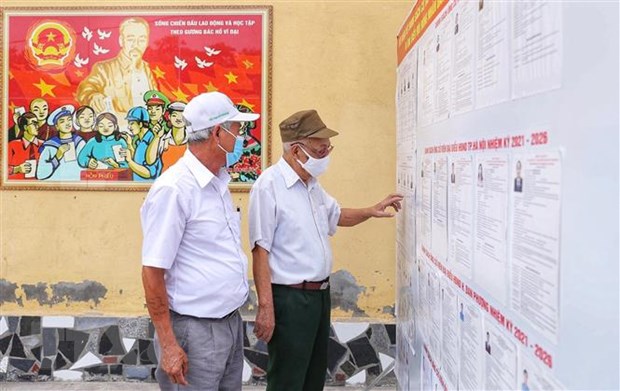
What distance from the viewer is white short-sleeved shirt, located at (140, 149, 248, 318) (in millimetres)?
2184

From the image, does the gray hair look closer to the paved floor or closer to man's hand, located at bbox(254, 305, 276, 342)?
man's hand, located at bbox(254, 305, 276, 342)

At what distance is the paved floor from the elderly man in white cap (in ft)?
5.89

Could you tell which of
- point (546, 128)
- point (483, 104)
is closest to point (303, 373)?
point (483, 104)

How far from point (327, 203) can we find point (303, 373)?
0.90 meters

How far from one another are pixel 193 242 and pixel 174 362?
18.0 inches

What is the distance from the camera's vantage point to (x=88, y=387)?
4.05 m

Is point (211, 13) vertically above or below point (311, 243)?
above

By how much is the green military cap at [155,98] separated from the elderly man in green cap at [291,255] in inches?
57.1

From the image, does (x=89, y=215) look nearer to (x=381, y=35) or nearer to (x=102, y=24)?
(x=102, y=24)

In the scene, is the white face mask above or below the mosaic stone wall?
above

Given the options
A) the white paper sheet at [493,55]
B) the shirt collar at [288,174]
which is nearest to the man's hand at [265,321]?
the shirt collar at [288,174]

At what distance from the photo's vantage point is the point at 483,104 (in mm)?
1450

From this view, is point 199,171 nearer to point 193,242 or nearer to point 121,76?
point 193,242

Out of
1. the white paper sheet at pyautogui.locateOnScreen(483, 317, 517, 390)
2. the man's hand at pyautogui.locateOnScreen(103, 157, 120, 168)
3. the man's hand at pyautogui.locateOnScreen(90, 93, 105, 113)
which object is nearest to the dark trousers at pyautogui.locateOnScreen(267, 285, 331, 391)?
the white paper sheet at pyautogui.locateOnScreen(483, 317, 517, 390)
